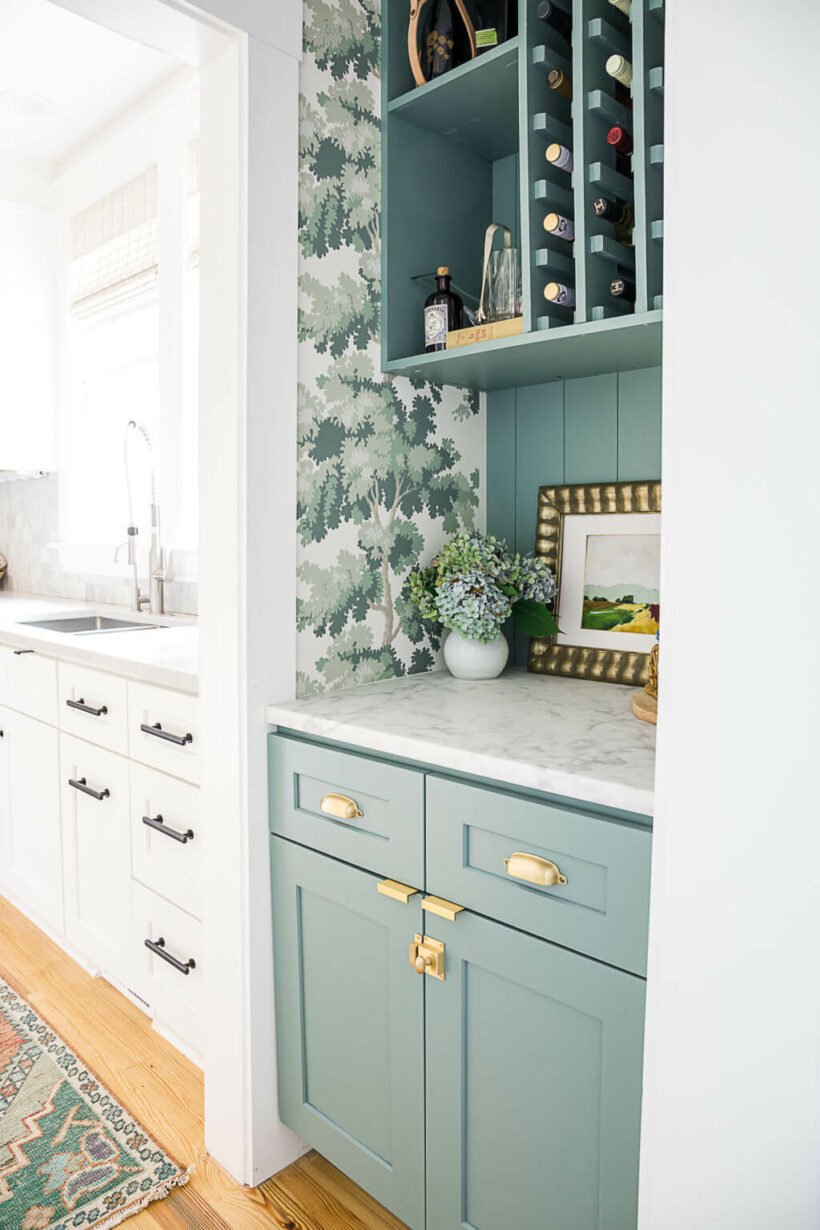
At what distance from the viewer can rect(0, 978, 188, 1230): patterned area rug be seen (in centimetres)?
150

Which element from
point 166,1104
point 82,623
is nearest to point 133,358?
point 82,623

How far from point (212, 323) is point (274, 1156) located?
5.07 feet

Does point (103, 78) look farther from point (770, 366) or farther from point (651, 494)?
point (770, 366)

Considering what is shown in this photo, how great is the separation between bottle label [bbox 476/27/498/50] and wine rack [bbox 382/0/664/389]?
6 cm

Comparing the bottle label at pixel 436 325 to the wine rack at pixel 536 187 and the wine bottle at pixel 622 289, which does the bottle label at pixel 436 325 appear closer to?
the wine rack at pixel 536 187

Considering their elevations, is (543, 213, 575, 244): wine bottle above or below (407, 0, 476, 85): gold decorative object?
below

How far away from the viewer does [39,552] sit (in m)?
3.77

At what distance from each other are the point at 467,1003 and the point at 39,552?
10.5 ft

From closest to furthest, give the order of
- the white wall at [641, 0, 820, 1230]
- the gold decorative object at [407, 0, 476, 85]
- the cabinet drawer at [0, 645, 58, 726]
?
1. the white wall at [641, 0, 820, 1230]
2. the gold decorative object at [407, 0, 476, 85]
3. the cabinet drawer at [0, 645, 58, 726]

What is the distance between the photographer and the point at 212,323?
4.87 ft

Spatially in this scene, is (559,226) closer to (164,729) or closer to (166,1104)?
(164,729)

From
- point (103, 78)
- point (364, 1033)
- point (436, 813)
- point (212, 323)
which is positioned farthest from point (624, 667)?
point (103, 78)

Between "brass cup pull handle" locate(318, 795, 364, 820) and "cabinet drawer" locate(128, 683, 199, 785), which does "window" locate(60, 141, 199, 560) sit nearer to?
"cabinet drawer" locate(128, 683, 199, 785)

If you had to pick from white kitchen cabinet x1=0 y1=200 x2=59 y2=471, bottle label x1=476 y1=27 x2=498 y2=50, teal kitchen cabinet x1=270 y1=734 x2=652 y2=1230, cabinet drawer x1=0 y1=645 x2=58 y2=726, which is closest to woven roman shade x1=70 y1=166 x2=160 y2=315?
white kitchen cabinet x1=0 y1=200 x2=59 y2=471
